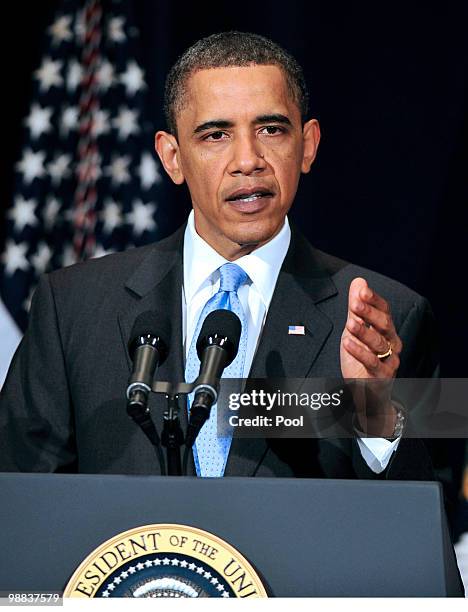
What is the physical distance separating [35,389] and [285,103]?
87 centimetres

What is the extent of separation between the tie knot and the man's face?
85mm

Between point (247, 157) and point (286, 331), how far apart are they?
1.31 feet

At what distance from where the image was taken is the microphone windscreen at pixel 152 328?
1.63m

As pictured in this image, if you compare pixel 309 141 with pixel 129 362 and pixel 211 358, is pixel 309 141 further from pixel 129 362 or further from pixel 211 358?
pixel 211 358

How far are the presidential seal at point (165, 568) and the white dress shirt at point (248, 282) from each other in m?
0.75

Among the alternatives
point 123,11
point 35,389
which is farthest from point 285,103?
point 123,11

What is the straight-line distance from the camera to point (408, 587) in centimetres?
149

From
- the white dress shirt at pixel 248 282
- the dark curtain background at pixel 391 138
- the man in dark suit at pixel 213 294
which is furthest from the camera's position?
the dark curtain background at pixel 391 138

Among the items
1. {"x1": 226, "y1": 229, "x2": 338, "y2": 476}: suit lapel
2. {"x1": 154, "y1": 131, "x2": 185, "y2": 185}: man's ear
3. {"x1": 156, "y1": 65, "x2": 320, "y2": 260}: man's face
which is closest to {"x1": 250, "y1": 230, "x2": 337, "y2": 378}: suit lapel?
{"x1": 226, "y1": 229, "x2": 338, "y2": 476}: suit lapel

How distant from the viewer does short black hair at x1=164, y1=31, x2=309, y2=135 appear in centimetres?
237

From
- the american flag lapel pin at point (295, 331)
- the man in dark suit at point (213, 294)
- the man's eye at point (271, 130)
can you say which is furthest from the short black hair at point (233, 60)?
the american flag lapel pin at point (295, 331)

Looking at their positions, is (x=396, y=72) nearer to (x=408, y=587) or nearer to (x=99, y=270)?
(x=99, y=270)

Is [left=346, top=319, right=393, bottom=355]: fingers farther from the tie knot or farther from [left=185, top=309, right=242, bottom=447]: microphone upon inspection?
the tie knot

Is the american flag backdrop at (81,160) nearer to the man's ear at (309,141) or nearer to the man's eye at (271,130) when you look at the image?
the man's ear at (309,141)
